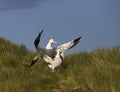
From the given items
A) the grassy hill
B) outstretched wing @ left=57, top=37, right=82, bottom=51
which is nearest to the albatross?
outstretched wing @ left=57, top=37, right=82, bottom=51

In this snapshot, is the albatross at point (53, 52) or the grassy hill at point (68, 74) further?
the albatross at point (53, 52)

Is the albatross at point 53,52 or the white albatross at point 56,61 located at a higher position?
the albatross at point 53,52

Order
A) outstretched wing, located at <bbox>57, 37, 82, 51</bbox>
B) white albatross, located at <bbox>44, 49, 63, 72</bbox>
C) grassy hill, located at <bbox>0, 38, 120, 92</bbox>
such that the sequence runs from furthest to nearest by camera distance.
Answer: outstretched wing, located at <bbox>57, 37, 82, 51</bbox>
white albatross, located at <bbox>44, 49, 63, 72</bbox>
grassy hill, located at <bbox>0, 38, 120, 92</bbox>

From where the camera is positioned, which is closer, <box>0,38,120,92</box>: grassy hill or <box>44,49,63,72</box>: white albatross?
<box>0,38,120,92</box>: grassy hill

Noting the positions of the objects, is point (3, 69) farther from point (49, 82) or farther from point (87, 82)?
point (87, 82)

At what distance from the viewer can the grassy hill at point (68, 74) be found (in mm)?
9438

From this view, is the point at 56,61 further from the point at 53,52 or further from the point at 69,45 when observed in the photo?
the point at 69,45

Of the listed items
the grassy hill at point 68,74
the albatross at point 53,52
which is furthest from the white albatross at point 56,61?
the grassy hill at point 68,74

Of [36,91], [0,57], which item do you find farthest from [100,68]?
[0,57]

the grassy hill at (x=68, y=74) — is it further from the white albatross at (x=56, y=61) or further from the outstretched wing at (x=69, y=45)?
the outstretched wing at (x=69, y=45)

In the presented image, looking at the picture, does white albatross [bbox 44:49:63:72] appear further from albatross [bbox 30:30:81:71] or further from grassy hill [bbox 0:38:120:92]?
grassy hill [bbox 0:38:120:92]

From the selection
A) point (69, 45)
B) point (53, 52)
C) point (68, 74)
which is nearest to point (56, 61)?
point (53, 52)

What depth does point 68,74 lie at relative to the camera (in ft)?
34.1

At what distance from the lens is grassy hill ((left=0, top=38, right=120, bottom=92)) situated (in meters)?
9.44
